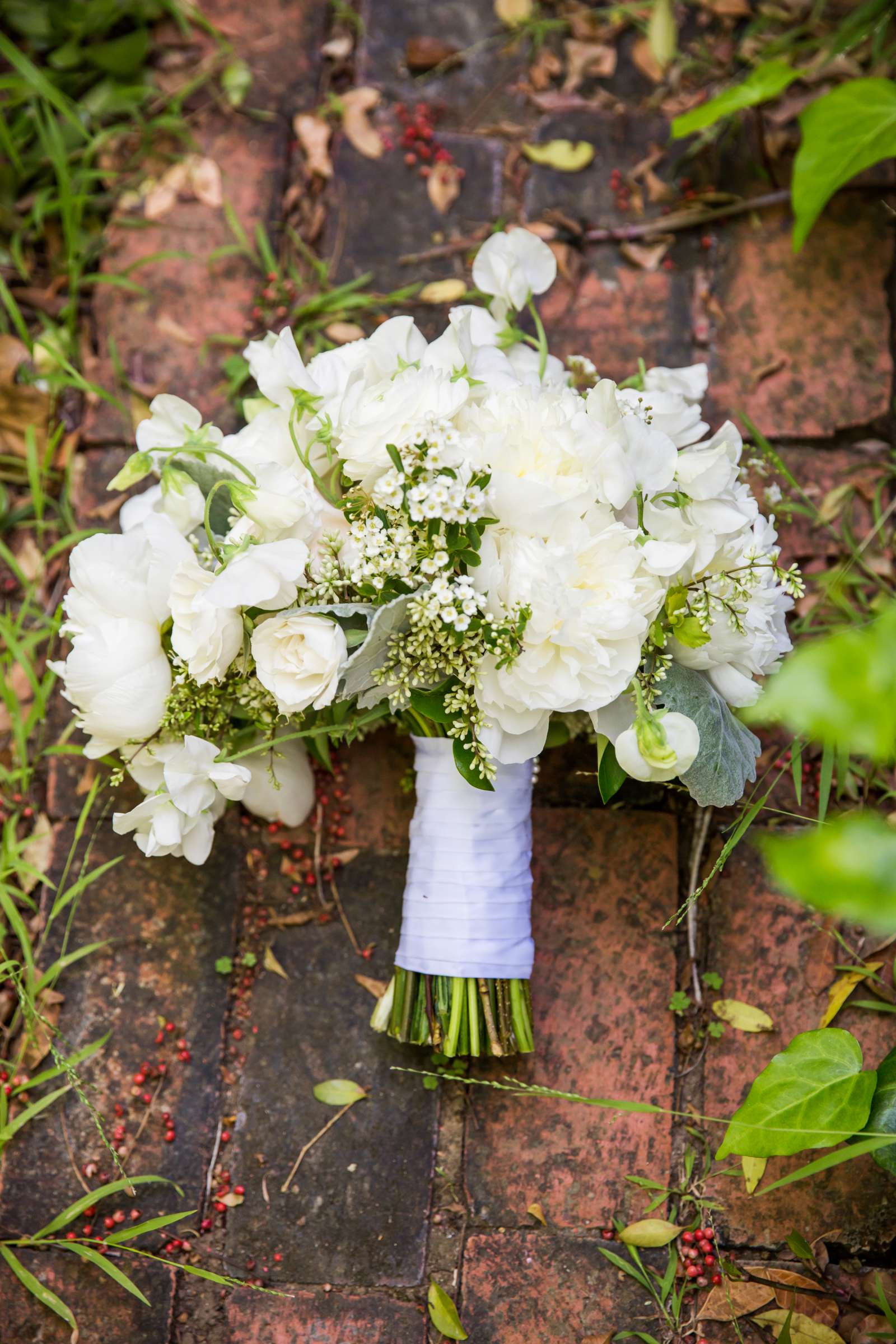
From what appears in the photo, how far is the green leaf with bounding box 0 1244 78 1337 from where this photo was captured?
1.68m

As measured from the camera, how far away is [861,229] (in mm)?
2107

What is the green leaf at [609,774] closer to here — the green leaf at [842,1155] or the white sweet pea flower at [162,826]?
the green leaf at [842,1155]

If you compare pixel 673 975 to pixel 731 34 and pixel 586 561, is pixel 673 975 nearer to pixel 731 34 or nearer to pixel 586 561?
pixel 586 561

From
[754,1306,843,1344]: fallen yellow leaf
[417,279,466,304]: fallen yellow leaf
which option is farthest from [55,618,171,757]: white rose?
[754,1306,843,1344]: fallen yellow leaf

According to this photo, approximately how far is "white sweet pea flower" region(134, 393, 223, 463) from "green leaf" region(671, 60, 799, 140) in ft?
3.76

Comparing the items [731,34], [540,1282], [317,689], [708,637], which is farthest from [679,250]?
[540,1282]

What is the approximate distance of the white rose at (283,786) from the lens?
1772 mm

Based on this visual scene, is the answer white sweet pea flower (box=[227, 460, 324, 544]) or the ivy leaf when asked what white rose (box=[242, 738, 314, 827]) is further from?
white sweet pea flower (box=[227, 460, 324, 544])

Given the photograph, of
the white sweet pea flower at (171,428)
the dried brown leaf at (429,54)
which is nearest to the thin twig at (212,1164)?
the white sweet pea flower at (171,428)

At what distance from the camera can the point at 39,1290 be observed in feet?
5.57

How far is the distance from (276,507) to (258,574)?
11 cm

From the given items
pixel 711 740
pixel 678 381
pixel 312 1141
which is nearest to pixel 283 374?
pixel 678 381

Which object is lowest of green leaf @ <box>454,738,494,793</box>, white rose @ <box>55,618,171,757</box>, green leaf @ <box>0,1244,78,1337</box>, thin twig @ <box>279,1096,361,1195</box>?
green leaf @ <box>0,1244,78,1337</box>

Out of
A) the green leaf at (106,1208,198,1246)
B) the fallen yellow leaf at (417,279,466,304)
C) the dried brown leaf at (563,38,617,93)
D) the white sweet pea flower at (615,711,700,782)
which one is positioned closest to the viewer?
the white sweet pea flower at (615,711,700,782)
